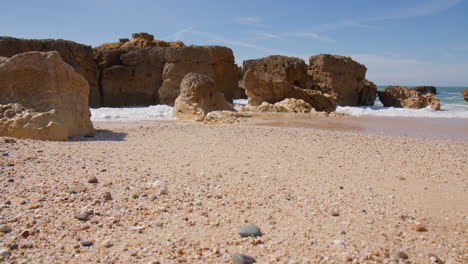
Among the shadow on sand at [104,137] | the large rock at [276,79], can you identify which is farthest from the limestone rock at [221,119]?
the large rock at [276,79]

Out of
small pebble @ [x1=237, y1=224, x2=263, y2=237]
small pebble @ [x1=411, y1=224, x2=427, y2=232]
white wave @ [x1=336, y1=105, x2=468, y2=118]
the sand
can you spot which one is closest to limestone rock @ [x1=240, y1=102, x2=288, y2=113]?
white wave @ [x1=336, y1=105, x2=468, y2=118]

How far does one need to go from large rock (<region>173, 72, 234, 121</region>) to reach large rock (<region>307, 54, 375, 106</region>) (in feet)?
25.8

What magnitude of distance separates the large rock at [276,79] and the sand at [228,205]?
1294 cm

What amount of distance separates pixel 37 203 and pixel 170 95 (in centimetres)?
1343

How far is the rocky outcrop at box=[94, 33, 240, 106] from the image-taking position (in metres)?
15.8

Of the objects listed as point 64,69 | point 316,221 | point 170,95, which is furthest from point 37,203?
point 170,95

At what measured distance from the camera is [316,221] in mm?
2537

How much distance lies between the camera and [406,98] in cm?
1975

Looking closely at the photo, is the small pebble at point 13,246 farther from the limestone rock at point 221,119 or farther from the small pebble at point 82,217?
the limestone rock at point 221,119

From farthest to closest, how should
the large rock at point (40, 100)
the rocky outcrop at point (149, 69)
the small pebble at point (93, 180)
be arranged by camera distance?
the rocky outcrop at point (149, 69) → the large rock at point (40, 100) → the small pebble at point (93, 180)

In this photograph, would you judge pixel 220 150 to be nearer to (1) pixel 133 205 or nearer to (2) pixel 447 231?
(1) pixel 133 205

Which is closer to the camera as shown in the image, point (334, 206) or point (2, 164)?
point (334, 206)

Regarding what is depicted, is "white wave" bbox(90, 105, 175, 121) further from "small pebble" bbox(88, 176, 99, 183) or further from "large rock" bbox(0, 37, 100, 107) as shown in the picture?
"small pebble" bbox(88, 176, 99, 183)

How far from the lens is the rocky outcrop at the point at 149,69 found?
15812mm
